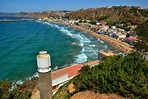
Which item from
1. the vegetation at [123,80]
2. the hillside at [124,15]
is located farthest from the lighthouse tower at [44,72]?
the hillside at [124,15]

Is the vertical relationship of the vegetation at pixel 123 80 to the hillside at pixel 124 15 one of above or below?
above

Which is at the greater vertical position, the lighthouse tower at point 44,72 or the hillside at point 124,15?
the lighthouse tower at point 44,72

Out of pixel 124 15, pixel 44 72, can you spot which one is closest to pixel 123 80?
pixel 44 72

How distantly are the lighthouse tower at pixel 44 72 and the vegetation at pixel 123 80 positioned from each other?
1.38 m

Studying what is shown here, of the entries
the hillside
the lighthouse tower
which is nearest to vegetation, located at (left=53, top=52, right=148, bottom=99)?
the lighthouse tower

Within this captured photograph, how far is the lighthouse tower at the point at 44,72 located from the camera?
5.90 meters

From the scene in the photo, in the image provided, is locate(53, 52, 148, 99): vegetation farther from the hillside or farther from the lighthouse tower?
the hillside

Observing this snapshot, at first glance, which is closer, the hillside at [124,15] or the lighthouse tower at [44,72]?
the lighthouse tower at [44,72]

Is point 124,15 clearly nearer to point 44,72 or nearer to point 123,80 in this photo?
point 123,80

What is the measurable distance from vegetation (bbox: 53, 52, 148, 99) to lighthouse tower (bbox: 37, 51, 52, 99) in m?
1.38

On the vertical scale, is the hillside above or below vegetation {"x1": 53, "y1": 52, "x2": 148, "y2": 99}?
below

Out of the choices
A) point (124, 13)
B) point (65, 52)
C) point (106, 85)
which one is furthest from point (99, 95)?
point (124, 13)

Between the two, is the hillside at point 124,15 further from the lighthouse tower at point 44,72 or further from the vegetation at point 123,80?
the lighthouse tower at point 44,72

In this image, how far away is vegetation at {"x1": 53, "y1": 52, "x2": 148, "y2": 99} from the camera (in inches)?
235
